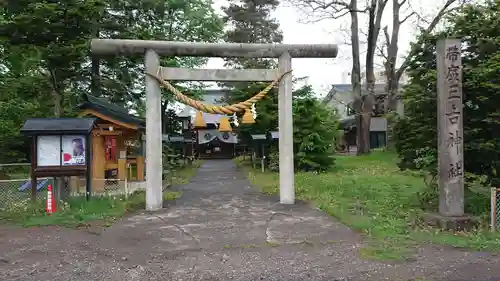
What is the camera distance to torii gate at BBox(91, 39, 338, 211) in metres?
10.7

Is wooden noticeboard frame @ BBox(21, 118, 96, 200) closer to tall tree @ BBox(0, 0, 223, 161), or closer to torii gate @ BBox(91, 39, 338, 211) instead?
torii gate @ BBox(91, 39, 338, 211)

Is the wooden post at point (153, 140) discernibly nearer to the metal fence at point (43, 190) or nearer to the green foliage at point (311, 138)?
the metal fence at point (43, 190)

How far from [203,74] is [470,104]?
637cm

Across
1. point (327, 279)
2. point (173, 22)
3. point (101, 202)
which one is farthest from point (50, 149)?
point (173, 22)

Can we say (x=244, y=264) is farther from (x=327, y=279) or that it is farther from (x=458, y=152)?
(x=458, y=152)

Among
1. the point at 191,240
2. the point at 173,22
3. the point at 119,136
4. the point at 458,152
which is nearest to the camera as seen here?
the point at 191,240

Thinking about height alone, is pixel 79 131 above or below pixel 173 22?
below

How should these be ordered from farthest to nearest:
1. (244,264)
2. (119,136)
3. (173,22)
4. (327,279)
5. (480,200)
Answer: (173,22)
(119,136)
(480,200)
(244,264)
(327,279)

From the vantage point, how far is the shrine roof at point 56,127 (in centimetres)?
1027

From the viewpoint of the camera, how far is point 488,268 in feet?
18.0

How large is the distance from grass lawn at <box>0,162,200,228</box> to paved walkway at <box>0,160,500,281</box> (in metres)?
0.60

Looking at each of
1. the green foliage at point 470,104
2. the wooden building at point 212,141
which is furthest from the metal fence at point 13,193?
the wooden building at point 212,141

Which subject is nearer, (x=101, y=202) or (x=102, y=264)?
(x=102, y=264)

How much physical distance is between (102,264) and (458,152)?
6.45 meters
